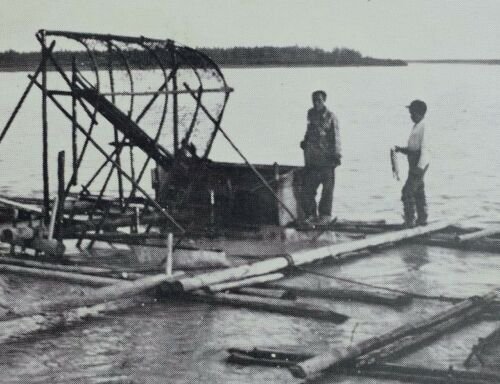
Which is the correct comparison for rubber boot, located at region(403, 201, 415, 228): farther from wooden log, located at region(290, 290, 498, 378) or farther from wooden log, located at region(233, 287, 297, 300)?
wooden log, located at region(290, 290, 498, 378)

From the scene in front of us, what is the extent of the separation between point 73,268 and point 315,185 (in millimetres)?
4886

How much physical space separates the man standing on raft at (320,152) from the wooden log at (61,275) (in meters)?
4.85

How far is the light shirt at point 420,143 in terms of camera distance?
12906 millimetres

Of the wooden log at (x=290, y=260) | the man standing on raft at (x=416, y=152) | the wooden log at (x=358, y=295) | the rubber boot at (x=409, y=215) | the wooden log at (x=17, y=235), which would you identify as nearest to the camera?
the wooden log at (x=358, y=295)

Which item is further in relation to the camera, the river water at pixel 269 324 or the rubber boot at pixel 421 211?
the rubber boot at pixel 421 211

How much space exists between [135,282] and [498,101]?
198 ft

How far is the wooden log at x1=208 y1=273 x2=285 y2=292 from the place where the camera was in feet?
30.2

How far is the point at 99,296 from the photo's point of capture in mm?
8320

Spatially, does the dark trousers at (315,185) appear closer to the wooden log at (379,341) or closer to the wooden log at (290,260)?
the wooden log at (290,260)

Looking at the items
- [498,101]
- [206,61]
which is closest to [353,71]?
[498,101]

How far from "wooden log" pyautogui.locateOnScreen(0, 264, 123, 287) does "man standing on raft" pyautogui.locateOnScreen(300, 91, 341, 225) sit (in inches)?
191

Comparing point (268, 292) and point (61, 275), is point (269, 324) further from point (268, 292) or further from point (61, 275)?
point (61, 275)

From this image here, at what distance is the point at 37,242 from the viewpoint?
10812 millimetres

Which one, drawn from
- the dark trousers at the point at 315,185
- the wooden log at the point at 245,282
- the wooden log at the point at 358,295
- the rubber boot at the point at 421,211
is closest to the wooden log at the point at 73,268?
the wooden log at the point at 245,282
